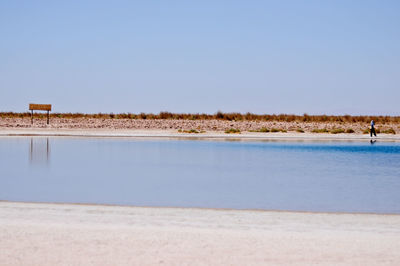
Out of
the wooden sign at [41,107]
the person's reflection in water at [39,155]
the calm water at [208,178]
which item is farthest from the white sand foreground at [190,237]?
the wooden sign at [41,107]

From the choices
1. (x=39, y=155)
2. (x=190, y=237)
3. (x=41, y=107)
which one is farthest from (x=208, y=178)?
(x=41, y=107)

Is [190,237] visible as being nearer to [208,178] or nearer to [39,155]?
[208,178]

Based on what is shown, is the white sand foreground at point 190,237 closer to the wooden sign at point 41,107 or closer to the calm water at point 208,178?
the calm water at point 208,178

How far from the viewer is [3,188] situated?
10.1 m

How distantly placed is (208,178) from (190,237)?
6509mm

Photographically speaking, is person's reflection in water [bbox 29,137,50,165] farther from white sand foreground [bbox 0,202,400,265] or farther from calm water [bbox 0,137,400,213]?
white sand foreground [bbox 0,202,400,265]

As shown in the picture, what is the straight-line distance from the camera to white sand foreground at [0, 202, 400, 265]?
16.2 ft

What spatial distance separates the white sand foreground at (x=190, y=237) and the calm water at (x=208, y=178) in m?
1.52

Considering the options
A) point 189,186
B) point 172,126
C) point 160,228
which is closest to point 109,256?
point 160,228

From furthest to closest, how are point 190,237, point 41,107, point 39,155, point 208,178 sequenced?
point 41,107 < point 39,155 < point 208,178 < point 190,237

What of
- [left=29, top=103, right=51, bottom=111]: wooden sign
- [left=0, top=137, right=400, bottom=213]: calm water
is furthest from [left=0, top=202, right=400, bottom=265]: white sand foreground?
[left=29, top=103, right=51, bottom=111]: wooden sign

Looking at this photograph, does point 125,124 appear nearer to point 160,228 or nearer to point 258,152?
point 258,152

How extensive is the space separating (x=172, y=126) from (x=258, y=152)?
20.4 meters

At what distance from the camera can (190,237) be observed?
18.8 feet
